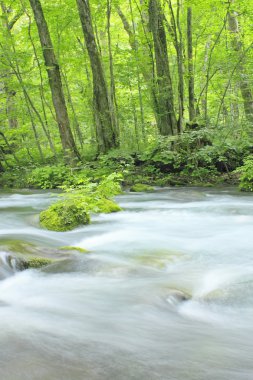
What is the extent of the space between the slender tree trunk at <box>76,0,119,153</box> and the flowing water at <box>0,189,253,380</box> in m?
6.50

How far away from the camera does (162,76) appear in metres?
11.8

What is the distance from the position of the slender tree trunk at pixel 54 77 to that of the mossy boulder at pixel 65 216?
598 cm

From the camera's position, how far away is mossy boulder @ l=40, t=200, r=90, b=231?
5.87 metres

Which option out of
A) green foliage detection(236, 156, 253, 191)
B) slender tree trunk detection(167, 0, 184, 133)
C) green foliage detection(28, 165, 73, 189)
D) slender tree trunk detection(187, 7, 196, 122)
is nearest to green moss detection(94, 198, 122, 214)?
green foliage detection(236, 156, 253, 191)

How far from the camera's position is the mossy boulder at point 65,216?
5.87 m

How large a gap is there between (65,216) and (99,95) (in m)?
6.99

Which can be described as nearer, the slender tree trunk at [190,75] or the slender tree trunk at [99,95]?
the slender tree trunk at [99,95]

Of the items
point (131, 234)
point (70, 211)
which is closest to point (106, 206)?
point (70, 211)

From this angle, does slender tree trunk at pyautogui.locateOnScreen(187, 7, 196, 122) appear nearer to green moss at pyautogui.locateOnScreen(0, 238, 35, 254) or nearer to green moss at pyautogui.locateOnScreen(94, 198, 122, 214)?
green moss at pyautogui.locateOnScreen(94, 198, 122, 214)

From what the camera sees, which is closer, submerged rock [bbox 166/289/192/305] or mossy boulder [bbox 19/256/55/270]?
submerged rock [bbox 166/289/192/305]

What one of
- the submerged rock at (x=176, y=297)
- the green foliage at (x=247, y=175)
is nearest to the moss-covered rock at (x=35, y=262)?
the submerged rock at (x=176, y=297)

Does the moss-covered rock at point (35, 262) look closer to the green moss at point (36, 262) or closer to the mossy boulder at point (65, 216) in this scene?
the green moss at point (36, 262)

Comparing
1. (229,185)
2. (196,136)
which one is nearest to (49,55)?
(196,136)

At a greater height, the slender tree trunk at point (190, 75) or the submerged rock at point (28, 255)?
the slender tree trunk at point (190, 75)
